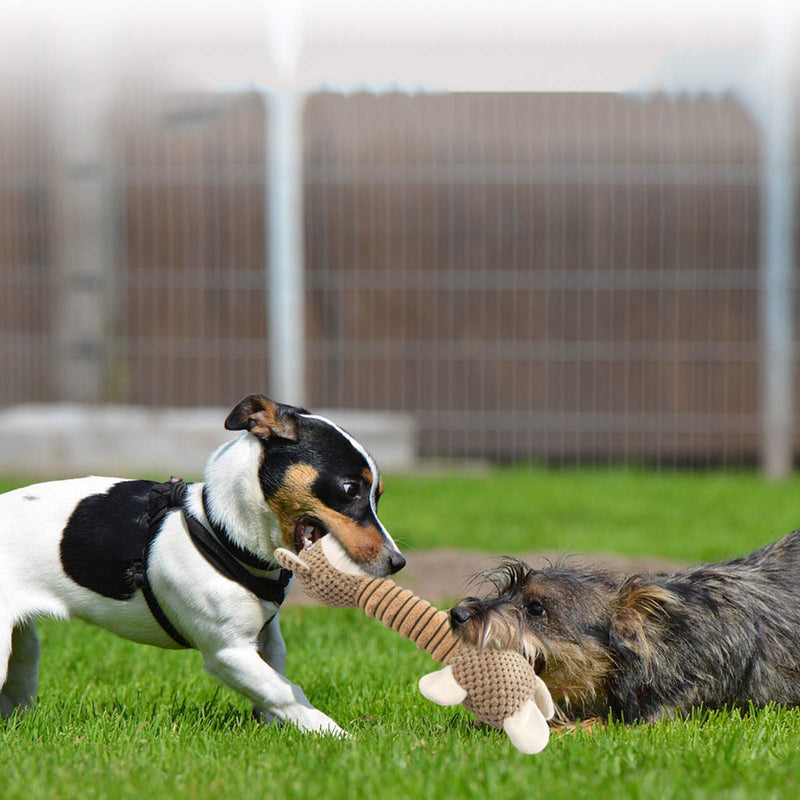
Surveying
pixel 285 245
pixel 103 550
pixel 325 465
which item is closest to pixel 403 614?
pixel 325 465

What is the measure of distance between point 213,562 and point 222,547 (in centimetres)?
6

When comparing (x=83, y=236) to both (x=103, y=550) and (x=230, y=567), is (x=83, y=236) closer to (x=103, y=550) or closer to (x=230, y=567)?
(x=103, y=550)

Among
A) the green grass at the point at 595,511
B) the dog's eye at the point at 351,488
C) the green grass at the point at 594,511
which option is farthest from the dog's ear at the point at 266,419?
the green grass at the point at 594,511

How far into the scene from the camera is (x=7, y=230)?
12.9 meters

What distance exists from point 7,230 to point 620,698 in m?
10.1

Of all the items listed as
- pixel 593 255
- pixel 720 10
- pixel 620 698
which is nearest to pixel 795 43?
pixel 720 10

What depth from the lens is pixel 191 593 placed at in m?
4.26

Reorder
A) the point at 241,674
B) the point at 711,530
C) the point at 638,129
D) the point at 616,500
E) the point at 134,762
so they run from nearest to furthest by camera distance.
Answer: the point at 134,762 → the point at 241,674 → the point at 711,530 → the point at 616,500 → the point at 638,129

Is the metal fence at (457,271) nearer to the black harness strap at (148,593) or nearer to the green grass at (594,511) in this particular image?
the green grass at (594,511)

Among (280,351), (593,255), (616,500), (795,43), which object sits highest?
(795,43)

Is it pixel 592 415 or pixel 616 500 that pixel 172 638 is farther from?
pixel 592 415

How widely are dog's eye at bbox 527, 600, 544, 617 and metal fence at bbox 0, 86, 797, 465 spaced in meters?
8.26

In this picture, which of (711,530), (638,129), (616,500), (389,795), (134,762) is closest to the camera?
(389,795)

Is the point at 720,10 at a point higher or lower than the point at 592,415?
higher
